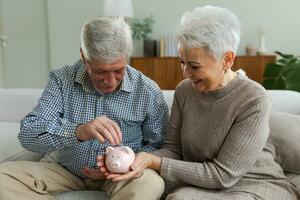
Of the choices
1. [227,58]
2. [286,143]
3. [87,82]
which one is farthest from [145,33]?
[227,58]

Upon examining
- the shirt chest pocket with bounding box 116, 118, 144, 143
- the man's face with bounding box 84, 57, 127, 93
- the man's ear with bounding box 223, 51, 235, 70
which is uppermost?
the man's ear with bounding box 223, 51, 235, 70

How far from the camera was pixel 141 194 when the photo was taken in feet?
4.00

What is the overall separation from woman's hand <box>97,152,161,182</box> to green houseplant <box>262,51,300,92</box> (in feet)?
5.13

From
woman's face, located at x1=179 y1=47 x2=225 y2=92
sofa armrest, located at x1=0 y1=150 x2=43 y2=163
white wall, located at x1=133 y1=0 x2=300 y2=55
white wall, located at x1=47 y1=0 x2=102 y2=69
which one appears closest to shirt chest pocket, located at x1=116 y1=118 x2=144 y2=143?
woman's face, located at x1=179 y1=47 x2=225 y2=92

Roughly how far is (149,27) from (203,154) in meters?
3.25

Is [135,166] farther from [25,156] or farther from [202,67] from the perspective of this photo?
[25,156]

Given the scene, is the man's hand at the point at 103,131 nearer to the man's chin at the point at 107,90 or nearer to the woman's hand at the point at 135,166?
the woman's hand at the point at 135,166

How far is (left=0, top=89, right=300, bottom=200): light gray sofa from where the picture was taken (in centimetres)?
158

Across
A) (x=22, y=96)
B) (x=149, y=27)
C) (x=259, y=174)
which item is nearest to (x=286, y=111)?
(x=259, y=174)

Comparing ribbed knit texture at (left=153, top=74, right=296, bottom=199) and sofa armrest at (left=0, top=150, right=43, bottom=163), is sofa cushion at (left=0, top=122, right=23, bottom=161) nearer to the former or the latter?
sofa armrest at (left=0, top=150, right=43, bottom=163)

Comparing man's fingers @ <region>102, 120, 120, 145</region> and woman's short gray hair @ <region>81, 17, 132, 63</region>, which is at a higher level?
woman's short gray hair @ <region>81, 17, 132, 63</region>

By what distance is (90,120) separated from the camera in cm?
157

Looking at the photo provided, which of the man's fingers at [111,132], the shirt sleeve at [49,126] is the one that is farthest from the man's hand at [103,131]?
the shirt sleeve at [49,126]

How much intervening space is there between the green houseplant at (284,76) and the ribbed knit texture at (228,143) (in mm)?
1227
